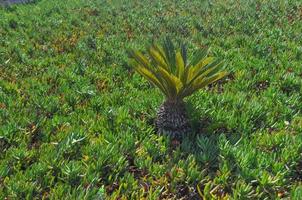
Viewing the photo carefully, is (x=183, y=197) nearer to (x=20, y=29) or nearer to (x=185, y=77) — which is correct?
(x=185, y=77)

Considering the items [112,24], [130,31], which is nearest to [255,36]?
[130,31]

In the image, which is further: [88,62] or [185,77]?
[88,62]

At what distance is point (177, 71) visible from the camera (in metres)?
5.68

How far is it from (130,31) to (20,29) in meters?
3.24

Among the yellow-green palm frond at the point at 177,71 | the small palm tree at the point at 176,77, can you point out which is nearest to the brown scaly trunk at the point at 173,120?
the small palm tree at the point at 176,77

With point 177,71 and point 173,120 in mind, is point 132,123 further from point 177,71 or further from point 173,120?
point 177,71

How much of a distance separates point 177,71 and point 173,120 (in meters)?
0.72

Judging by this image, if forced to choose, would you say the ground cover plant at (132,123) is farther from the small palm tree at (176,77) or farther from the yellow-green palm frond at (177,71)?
the yellow-green palm frond at (177,71)

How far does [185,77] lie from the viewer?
5633mm

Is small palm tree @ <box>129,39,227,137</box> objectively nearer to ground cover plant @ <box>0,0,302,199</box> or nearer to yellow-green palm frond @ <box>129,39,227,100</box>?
yellow-green palm frond @ <box>129,39,227,100</box>

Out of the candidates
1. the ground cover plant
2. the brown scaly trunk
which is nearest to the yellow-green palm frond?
the brown scaly trunk

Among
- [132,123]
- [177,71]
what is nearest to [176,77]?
[177,71]

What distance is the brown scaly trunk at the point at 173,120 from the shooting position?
5.70 meters

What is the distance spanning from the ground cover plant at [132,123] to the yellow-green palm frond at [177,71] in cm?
57
